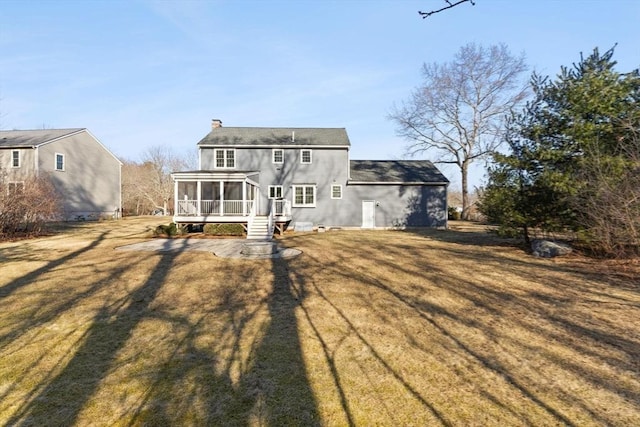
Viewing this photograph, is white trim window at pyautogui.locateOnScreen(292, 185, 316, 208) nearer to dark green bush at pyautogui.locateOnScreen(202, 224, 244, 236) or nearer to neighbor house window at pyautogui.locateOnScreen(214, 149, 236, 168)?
neighbor house window at pyautogui.locateOnScreen(214, 149, 236, 168)

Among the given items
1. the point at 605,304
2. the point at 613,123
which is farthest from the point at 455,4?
the point at 613,123

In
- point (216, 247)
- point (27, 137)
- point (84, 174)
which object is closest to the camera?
point (216, 247)

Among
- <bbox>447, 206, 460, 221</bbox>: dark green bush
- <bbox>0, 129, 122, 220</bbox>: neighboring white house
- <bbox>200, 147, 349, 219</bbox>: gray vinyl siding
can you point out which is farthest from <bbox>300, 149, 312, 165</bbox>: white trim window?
<bbox>447, 206, 460, 221</bbox>: dark green bush

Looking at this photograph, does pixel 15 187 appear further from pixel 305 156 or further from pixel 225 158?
A: pixel 305 156

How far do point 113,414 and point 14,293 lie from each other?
642 cm

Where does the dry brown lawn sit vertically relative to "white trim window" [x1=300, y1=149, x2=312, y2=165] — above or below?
below

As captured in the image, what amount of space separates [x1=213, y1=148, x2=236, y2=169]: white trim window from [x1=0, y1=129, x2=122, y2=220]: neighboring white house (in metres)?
12.4

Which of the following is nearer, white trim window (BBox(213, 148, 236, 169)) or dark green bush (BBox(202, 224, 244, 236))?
dark green bush (BBox(202, 224, 244, 236))

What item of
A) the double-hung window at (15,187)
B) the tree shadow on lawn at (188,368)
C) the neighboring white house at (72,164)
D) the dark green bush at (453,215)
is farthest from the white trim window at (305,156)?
the dark green bush at (453,215)

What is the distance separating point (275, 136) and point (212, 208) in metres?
7.47

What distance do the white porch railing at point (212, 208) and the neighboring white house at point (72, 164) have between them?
41.8 ft

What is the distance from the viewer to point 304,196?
23453mm

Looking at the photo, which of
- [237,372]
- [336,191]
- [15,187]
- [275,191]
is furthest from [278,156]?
[237,372]

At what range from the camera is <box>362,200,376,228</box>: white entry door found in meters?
23.8
